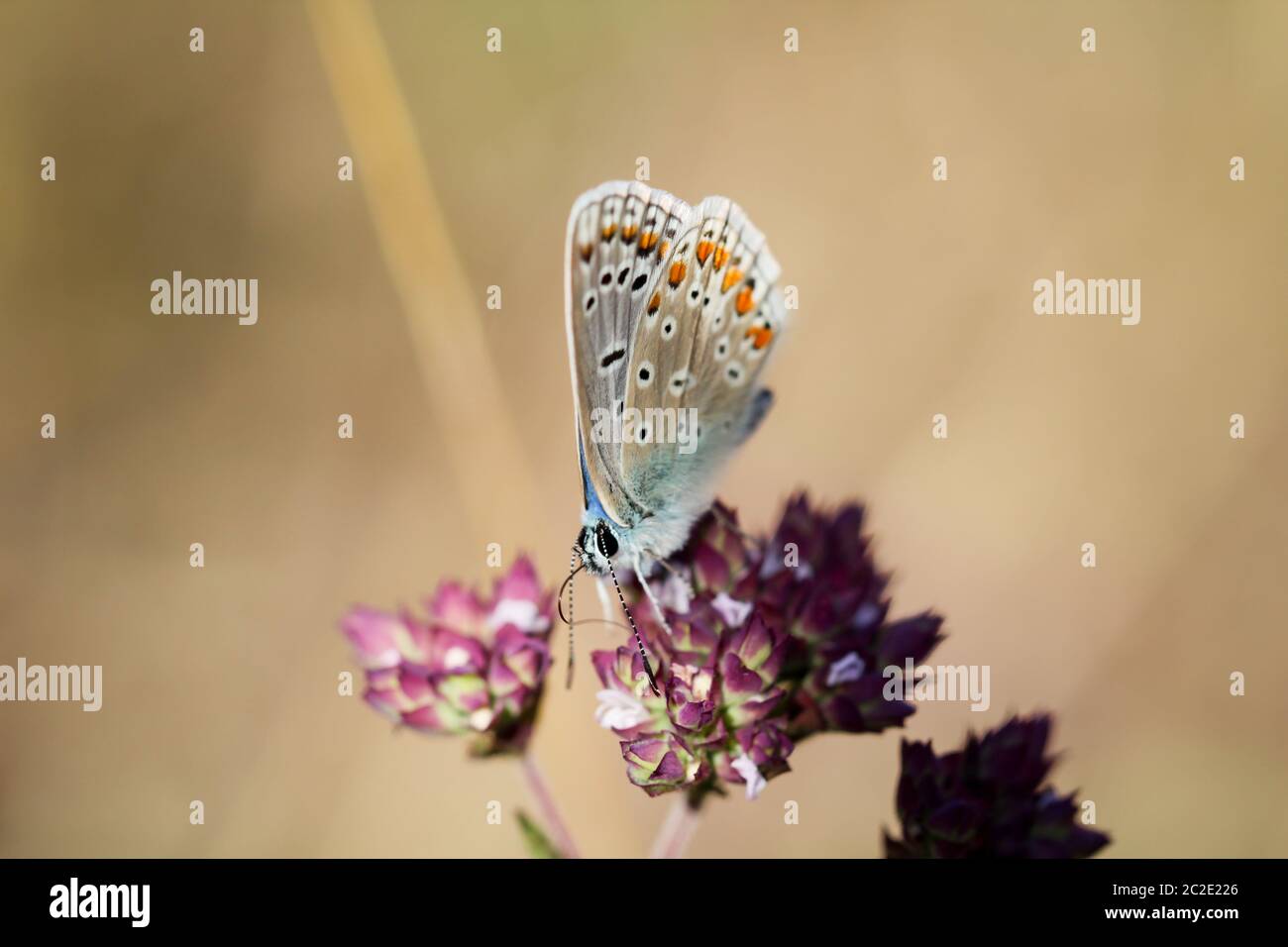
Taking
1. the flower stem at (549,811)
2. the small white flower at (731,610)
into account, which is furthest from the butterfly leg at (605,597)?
the flower stem at (549,811)

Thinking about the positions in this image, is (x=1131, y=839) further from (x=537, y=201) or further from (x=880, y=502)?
(x=537, y=201)

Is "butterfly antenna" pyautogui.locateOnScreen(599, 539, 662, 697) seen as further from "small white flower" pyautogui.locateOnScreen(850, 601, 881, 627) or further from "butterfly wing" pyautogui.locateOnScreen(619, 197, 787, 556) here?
"small white flower" pyautogui.locateOnScreen(850, 601, 881, 627)

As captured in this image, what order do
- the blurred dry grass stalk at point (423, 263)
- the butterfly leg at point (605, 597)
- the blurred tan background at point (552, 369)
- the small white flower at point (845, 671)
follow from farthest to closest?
the blurred dry grass stalk at point (423, 263), the blurred tan background at point (552, 369), the butterfly leg at point (605, 597), the small white flower at point (845, 671)

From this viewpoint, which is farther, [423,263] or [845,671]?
[423,263]

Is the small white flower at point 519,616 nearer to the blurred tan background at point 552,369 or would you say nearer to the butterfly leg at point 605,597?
the butterfly leg at point 605,597

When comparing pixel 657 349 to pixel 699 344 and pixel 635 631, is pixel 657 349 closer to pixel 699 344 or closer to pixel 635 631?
pixel 699 344

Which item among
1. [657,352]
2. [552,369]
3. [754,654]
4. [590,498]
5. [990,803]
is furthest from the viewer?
[552,369]

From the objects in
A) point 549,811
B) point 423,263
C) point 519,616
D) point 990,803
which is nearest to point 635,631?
point 519,616
